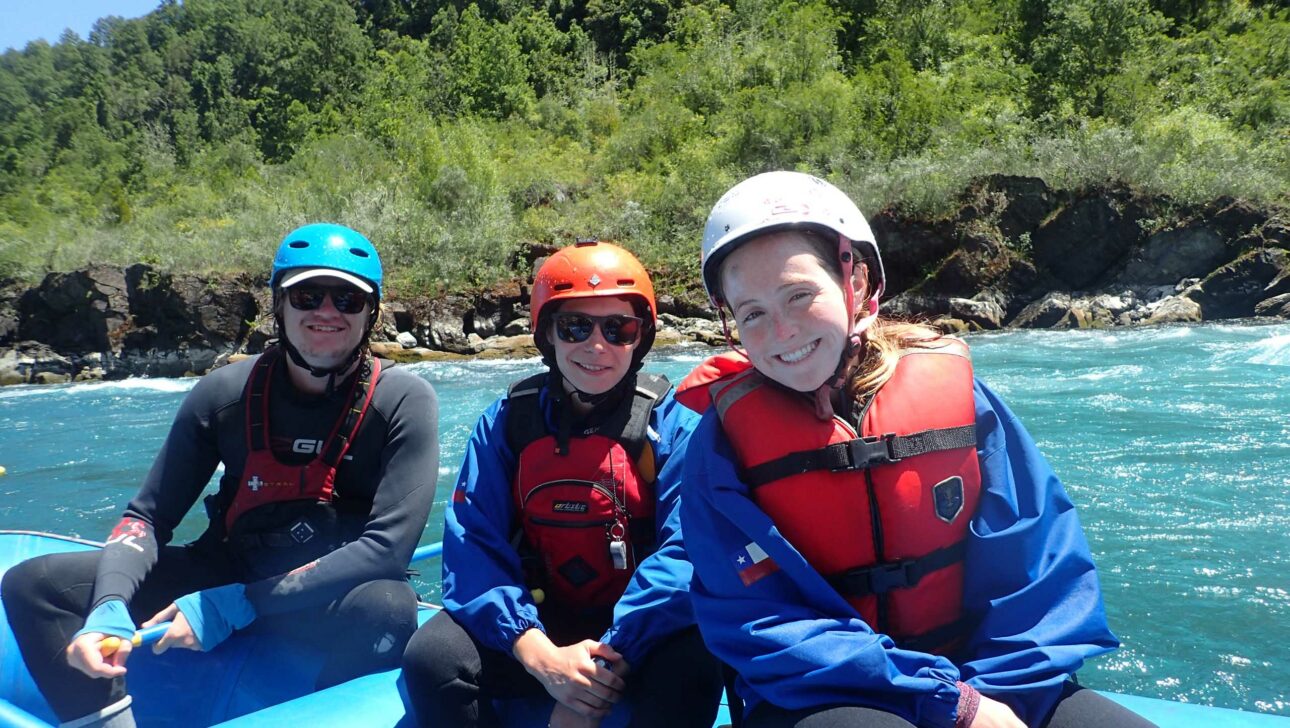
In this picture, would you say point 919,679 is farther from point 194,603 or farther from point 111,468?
point 111,468

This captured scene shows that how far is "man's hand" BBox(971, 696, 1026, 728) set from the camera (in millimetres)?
1267

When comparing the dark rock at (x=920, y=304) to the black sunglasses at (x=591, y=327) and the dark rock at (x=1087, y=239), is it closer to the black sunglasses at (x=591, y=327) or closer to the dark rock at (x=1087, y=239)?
the dark rock at (x=1087, y=239)

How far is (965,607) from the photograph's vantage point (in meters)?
1.48

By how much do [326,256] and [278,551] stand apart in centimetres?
89

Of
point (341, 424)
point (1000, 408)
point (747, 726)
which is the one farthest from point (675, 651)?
point (341, 424)

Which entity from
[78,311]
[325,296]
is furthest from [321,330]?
[78,311]

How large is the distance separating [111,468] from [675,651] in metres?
8.14

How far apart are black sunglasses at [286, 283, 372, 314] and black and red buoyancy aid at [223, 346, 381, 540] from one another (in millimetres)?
247

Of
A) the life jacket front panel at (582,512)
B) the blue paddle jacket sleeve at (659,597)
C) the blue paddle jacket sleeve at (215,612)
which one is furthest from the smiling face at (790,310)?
the blue paddle jacket sleeve at (215,612)

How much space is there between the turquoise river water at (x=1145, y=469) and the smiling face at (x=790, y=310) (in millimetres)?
2406

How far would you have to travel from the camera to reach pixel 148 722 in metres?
2.33

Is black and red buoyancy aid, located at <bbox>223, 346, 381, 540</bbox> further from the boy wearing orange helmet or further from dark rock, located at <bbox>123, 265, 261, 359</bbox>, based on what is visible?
dark rock, located at <bbox>123, 265, 261, 359</bbox>

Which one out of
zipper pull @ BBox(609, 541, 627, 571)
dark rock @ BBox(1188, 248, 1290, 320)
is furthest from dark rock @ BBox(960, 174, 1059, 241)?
zipper pull @ BBox(609, 541, 627, 571)

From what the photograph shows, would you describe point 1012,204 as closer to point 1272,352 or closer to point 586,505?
point 1272,352
